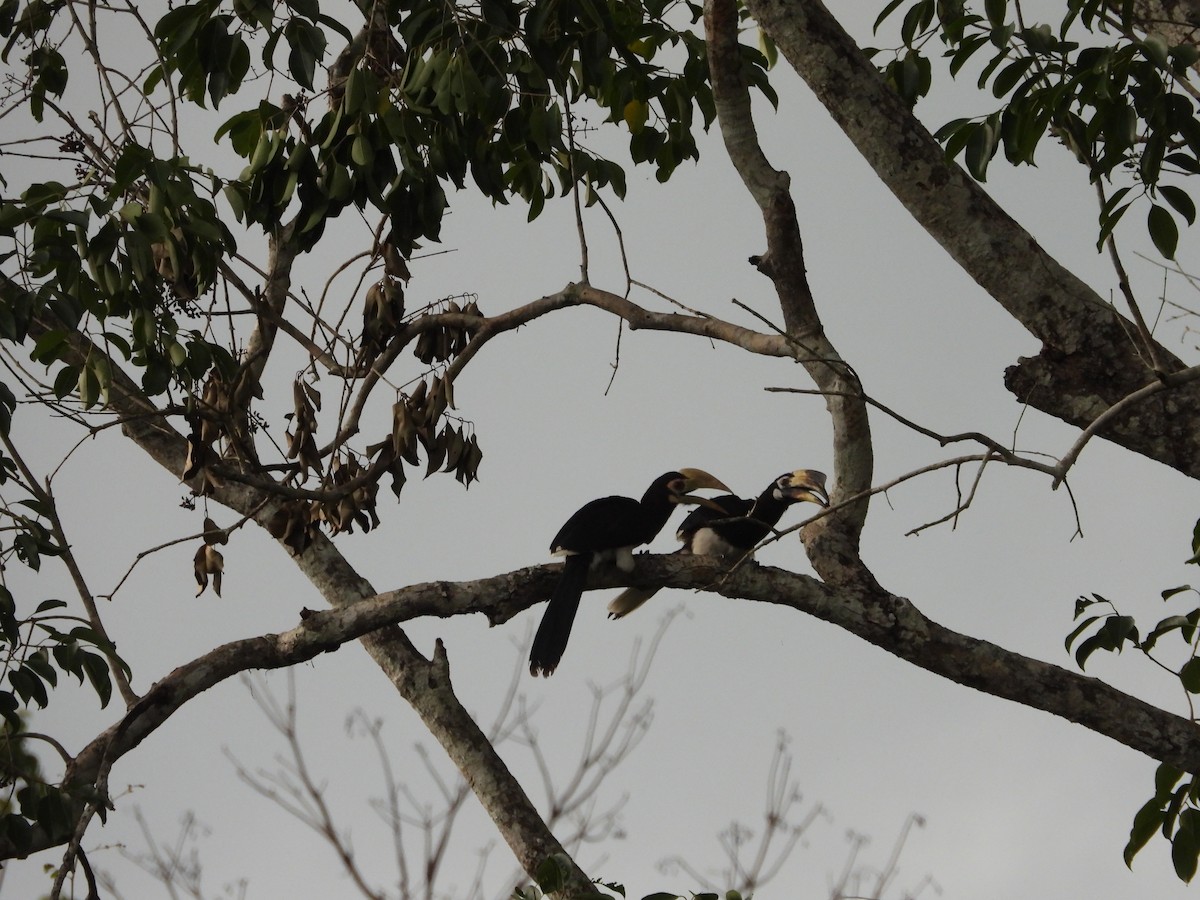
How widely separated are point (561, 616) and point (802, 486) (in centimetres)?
141

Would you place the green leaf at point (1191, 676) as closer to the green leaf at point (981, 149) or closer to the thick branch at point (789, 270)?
the thick branch at point (789, 270)

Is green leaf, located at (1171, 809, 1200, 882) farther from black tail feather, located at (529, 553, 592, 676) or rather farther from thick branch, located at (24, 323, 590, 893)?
black tail feather, located at (529, 553, 592, 676)

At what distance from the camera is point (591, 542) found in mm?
4590

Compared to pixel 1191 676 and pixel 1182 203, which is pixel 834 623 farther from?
pixel 1182 203

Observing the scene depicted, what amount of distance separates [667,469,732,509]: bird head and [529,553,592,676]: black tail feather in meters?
0.93

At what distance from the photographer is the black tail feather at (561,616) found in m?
4.44

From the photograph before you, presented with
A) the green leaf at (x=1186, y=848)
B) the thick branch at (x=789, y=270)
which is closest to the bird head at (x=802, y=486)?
the thick branch at (x=789, y=270)

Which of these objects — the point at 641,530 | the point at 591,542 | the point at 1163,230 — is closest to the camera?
the point at 1163,230

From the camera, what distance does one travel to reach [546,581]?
3.96 m

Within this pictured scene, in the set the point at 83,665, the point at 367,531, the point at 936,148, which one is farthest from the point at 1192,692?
the point at 83,665

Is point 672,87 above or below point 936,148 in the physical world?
above

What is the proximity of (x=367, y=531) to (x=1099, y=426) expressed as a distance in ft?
6.82

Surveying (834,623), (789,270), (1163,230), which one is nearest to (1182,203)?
(1163,230)

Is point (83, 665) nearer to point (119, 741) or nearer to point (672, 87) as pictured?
point (119, 741)
